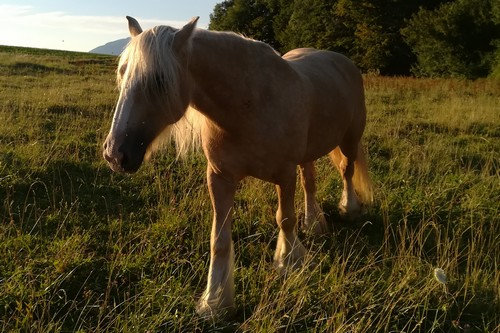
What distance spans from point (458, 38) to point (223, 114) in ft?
76.1

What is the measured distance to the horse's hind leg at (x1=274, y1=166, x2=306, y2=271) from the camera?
3.21 m

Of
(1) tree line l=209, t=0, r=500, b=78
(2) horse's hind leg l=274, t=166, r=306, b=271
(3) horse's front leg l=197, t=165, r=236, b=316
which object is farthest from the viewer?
(1) tree line l=209, t=0, r=500, b=78

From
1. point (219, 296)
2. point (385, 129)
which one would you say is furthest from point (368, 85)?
point (219, 296)

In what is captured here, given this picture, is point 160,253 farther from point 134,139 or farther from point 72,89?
point 72,89

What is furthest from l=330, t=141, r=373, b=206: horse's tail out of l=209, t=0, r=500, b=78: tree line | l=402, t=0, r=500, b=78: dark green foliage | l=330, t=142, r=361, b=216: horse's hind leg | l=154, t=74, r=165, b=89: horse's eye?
l=402, t=0, r=500, b=78: dark green foliage

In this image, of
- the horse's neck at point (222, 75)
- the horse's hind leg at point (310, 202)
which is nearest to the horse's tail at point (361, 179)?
the horse's hind leg at point (310, 202)

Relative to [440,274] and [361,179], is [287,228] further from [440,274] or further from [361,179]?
[361,179]

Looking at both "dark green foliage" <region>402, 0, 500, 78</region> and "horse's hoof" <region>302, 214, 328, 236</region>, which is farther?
"dark green foliage" <region>402, 0, 500, 78</region>

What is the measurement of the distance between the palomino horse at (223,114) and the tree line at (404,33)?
19.4 meters

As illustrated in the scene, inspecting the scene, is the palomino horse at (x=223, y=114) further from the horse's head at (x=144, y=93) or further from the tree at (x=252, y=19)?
the tree at (x=252, y=19)

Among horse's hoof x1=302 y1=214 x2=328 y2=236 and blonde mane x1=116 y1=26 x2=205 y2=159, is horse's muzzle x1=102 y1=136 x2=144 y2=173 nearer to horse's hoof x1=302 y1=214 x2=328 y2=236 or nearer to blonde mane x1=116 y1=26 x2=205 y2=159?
blonde mane x1=116 y1=26 x2=205 y2=159

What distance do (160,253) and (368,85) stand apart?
11986 millimetres

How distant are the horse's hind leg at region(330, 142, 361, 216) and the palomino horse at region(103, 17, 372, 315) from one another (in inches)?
29.4

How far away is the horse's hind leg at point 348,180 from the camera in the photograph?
4477mm
